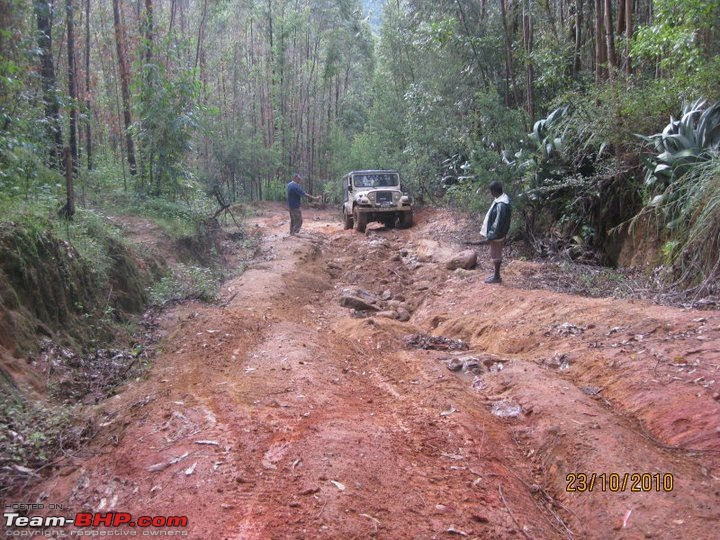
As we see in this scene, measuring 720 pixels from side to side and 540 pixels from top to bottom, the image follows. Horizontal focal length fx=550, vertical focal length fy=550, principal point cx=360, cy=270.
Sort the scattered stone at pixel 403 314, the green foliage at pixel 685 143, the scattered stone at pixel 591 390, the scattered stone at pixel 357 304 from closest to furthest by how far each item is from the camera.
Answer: the scattered stone at pixel 591 390
the green foliage at pixel 685 143
the scattered stone at pixel 403 314
the scattered stone at pixel 357 304

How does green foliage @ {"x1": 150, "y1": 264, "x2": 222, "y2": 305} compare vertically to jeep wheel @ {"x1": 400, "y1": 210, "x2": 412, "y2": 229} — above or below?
below

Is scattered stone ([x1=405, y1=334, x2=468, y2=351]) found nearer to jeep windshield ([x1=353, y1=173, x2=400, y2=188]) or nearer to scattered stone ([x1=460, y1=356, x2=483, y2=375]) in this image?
scattered stone ([x1=460, y1=356, x2=483, y2=375])

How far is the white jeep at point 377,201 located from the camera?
714 inches

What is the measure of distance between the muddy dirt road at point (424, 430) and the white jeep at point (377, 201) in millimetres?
11055

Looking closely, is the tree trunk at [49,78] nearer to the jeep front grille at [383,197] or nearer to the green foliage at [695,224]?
the jeep front grille at [383,197]

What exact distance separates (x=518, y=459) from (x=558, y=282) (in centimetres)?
478

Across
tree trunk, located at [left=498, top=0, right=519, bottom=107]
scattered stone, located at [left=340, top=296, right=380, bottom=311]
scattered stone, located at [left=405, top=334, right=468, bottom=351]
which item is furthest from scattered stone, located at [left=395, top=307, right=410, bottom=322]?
tree trunk, located at [left=498, top=0, right=519, bottom=107]

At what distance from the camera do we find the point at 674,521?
9.95 ft

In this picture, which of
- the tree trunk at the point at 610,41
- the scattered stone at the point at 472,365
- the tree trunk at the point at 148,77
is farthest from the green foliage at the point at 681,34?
the tree trunk at the point at 148,77

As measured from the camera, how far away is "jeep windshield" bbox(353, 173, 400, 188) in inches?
764

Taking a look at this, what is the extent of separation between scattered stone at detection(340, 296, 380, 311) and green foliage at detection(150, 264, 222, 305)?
2.12 metres

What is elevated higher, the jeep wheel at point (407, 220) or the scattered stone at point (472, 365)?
the jeep wheel at point (407, 220)

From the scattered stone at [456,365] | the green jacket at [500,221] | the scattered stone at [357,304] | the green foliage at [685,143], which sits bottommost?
the scattered stone at [456,365]
